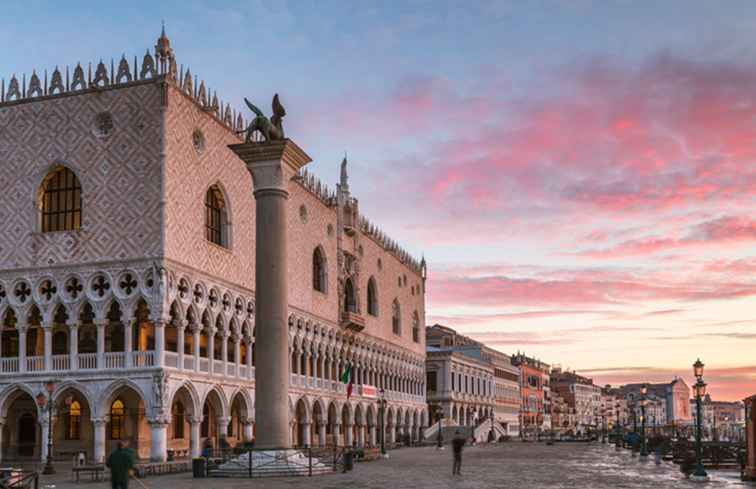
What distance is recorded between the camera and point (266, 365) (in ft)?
95.1

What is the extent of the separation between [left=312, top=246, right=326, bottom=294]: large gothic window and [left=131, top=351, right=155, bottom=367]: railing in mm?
21112

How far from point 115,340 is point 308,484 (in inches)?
838

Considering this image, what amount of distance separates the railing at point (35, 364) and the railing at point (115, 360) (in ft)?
9.66

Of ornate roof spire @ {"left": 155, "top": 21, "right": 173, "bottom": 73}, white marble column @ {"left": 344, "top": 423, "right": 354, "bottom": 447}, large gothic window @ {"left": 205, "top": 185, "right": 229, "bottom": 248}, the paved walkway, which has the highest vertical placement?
ornate roof spire @ {"left": 155, "top": 21, "right": 173, "bottom": 73}

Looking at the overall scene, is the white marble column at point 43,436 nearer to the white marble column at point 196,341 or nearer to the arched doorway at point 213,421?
the white marble column at point 196,341

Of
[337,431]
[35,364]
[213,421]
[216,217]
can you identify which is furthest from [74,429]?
[337,431]

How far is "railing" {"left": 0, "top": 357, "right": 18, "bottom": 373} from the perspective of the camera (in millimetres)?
41594

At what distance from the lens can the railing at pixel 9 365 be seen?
41594 millimetres

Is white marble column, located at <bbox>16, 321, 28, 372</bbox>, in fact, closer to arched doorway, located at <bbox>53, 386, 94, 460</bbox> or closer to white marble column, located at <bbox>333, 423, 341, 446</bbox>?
arched doorway, located at <bbox>53, 386, 94, 460</bbox>

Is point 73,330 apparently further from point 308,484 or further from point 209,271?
point 308,484

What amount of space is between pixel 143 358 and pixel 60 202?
7.85 metres

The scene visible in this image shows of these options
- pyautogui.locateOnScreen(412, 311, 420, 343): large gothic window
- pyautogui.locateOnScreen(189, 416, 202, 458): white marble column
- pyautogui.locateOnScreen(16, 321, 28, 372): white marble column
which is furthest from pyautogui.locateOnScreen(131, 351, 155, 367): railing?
pyautogui.locateOnScreen(412, 311, 420, 343): large gothic window

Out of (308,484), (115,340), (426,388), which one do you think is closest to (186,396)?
(115,340)

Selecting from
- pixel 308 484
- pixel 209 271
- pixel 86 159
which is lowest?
pixel 308 484
